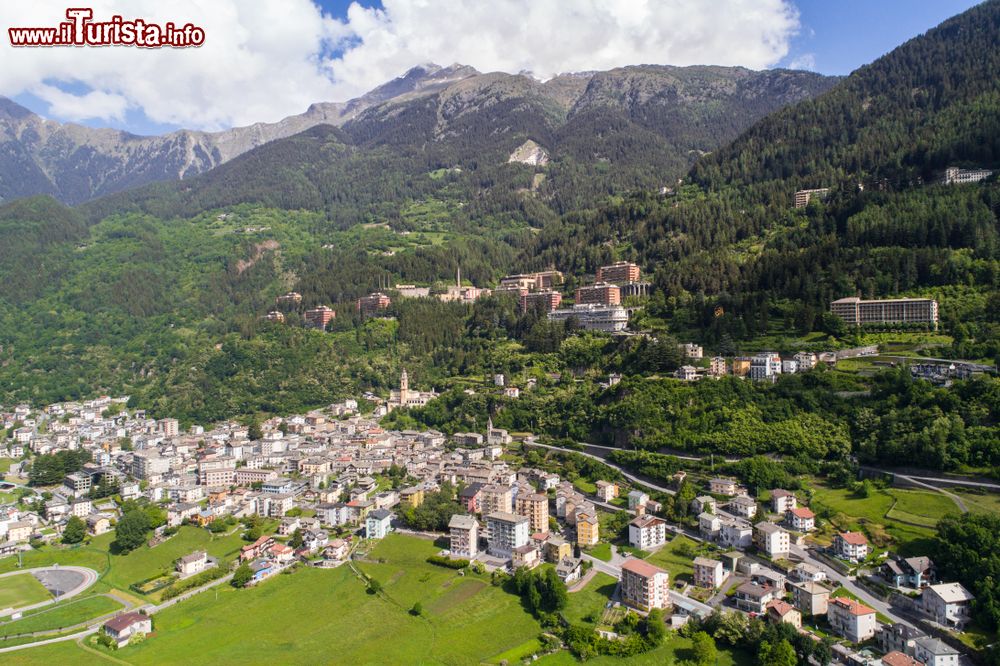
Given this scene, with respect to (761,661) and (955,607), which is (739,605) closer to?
(761,661)

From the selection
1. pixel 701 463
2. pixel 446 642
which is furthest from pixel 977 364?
pixel 446 642

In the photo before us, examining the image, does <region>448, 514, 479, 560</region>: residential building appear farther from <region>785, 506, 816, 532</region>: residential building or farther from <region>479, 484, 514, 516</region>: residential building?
<region>785, 506, 816, 532</region>: residential building

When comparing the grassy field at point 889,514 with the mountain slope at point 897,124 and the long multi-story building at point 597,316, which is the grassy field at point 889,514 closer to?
the long multi-story building at point 597,316

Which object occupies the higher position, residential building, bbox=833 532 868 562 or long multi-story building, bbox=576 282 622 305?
long multi-story building, bbox=576 282 622 305

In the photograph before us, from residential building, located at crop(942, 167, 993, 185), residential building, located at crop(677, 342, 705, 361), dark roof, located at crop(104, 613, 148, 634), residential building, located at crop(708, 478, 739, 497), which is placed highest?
residential building, located at crop(942, 167, 993, 185)

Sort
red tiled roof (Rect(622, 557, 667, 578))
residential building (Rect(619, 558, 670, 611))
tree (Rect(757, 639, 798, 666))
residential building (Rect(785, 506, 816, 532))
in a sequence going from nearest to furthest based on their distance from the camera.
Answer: tree (Rect(757, 639, 798, 666)), residential building (Rect(619, 558, 670, 611)), red tiled roof (Rect(622, 557, 667, 578)), residential building (Rect(785, 506, 816, 532))

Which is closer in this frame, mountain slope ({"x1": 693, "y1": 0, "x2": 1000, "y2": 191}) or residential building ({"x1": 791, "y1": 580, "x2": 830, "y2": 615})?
residential building ({"x1": 791, "y1": 580, "x2": 830, "y2": 615})

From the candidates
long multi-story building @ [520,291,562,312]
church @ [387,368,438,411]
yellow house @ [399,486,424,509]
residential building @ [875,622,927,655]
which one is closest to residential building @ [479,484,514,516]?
yellow house @ [399,486,424,509]
